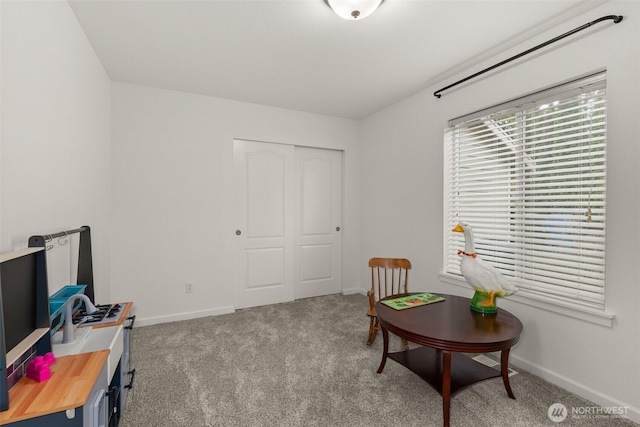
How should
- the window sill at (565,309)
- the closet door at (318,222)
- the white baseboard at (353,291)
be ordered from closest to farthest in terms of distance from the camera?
the window sill at (565,309) → the closet door at (318,222) → the white baseboard at (353,291)

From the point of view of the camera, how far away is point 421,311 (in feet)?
6.82

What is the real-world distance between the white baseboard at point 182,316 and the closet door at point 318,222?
1.00 m

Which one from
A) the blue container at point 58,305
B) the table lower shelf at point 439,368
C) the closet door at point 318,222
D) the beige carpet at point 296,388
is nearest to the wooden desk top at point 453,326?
the table lower shelf at point 439,368

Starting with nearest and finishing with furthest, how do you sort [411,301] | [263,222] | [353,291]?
[411,301] → [263,222] → [353,291]

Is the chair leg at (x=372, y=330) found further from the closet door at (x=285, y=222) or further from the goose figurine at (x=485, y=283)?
the closet door at (x=285, y=222)

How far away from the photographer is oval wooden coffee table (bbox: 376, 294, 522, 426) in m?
1.66

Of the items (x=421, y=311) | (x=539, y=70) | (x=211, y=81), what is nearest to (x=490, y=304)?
(x=421, y=311)

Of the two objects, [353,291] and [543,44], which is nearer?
[543,44]

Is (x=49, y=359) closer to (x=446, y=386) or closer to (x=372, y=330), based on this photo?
(x=446, y=386)

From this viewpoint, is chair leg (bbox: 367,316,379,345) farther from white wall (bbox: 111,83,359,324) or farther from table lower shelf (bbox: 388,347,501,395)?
white wall (bbox: 111,83,359,324)

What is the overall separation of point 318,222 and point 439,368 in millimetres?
2521

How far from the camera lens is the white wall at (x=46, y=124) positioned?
4.30 ft

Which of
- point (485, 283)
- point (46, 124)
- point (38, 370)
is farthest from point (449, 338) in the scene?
point (46, 124)

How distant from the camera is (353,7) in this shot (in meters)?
1.84
